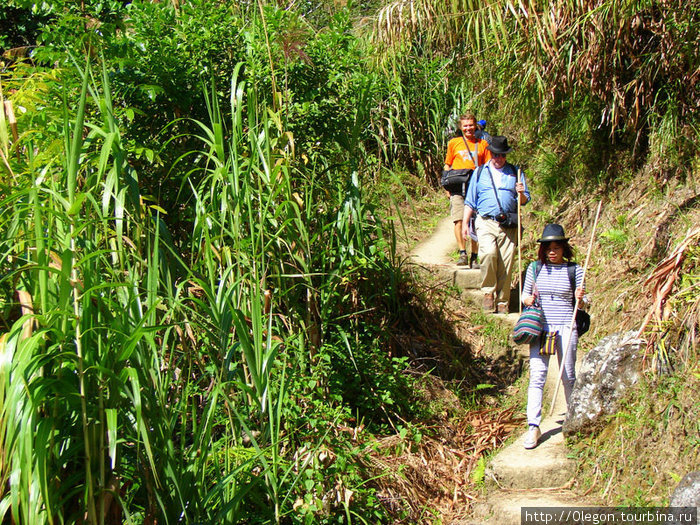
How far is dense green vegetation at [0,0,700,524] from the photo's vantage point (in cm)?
280

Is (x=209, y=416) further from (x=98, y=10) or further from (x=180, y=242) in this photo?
(x=98, y=10)

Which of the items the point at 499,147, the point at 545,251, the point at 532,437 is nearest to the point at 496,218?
the point at 499,147

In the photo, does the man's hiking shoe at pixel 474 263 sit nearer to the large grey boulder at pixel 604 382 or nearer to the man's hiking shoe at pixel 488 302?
the man's hiking shoe at pixel 488 302

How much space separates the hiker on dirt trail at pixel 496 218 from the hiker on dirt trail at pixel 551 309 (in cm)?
156

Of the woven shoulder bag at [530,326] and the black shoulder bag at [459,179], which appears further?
the black shoulder bag at [459,179]

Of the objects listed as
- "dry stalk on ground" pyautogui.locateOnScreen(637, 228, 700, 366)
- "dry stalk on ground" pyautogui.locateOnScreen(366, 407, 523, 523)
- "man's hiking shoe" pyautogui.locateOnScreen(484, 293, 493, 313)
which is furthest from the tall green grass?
"man's hiking shoe" pyautogui.locateOnScreen(484, 293, 493, 313)

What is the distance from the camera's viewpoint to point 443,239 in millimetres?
9984

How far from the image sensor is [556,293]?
5.50 meters

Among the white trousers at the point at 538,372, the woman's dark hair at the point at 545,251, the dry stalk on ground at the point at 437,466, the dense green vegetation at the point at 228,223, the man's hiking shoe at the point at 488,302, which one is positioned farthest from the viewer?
the man's hiking shoe at the point at 488,302

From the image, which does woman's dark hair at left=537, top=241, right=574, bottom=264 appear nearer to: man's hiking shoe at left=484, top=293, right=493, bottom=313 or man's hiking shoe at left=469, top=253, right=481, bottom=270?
man's hiking shoe at left=484, top=293, right=493, bottom=313

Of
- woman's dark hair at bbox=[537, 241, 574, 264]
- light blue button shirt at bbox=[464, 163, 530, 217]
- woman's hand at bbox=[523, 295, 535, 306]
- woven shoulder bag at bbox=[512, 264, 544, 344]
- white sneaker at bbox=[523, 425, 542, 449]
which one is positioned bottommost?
white sneaker at bbox=[523, 425, 542, 449]

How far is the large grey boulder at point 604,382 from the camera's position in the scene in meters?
5.24

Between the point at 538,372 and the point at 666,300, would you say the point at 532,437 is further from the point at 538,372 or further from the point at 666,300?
the point at 666,300

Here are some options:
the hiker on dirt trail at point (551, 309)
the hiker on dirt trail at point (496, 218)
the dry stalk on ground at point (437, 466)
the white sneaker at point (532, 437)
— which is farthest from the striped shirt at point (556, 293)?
the hiker on dirt trail at point (496, 218)
